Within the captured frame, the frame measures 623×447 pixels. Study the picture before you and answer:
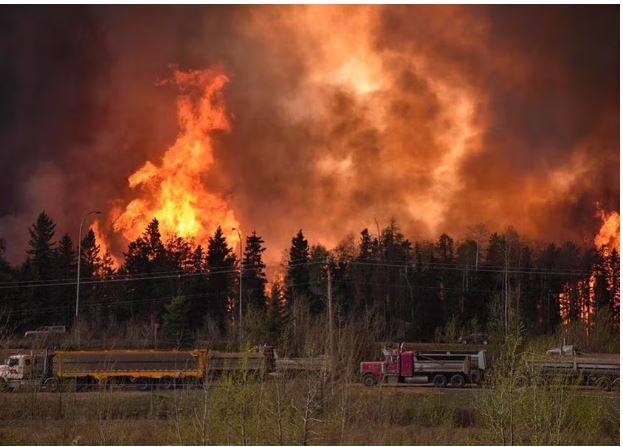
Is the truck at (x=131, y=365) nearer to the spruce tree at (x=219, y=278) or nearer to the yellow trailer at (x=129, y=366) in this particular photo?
the yellow trailer at (x=129, y=366)

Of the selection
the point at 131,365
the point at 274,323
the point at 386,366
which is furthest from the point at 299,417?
the point at 274,323

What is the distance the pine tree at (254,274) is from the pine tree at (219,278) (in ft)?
5.26

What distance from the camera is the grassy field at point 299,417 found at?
22016 mm

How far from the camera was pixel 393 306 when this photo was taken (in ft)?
239

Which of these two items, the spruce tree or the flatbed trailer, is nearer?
the flatbed trailer

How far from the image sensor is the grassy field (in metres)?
22.0

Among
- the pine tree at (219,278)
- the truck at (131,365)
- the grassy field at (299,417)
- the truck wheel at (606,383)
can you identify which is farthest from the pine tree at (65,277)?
the truck wheel at (606,383)

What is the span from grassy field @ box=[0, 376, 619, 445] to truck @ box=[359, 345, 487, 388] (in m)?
6.47

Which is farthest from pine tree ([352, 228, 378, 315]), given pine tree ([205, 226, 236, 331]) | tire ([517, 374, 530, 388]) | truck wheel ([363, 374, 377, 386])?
tire ([517, 374, 530, 388])

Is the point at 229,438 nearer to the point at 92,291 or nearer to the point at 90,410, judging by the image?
the point at 90,410

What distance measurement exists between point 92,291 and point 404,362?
3799 centimetres

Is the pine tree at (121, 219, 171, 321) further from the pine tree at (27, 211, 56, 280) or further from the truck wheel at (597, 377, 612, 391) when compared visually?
the truck wheel at (597, 377, 612, 391)

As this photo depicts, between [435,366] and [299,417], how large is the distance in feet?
85.2

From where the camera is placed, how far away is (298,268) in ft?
250
